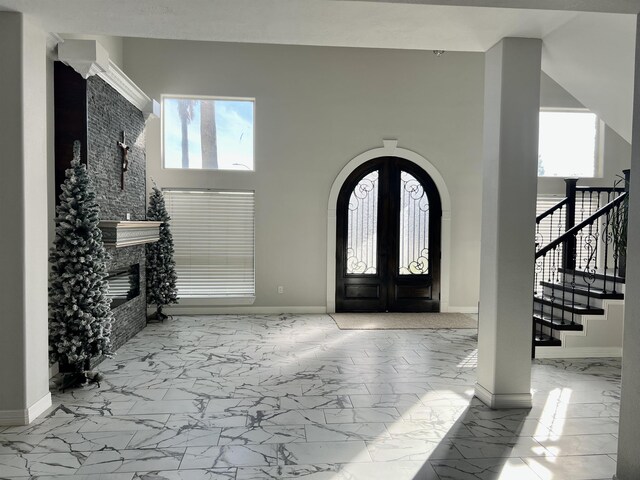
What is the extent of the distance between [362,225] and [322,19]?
4.92m

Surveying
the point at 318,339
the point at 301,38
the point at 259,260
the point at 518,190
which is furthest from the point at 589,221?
the point at 259,260

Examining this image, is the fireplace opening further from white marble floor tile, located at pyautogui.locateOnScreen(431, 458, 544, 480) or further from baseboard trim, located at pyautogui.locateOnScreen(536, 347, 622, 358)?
baseboard trim, located at pyautogui.locateOnScreen(536, 347, 622, 358)

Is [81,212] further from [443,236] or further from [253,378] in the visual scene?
[443,236]

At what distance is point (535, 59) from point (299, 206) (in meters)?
4.61

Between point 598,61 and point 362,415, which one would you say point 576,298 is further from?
point 362,415

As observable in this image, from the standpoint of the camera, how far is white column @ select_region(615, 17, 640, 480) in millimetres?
2604

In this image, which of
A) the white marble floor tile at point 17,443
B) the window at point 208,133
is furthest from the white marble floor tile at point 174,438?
the window at point 208,133

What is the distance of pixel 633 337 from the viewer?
8.61 ft

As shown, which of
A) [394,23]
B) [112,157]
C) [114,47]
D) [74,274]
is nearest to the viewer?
[394,23]

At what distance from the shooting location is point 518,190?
12.7ft

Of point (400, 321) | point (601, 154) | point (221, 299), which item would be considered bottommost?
point (400, 321)

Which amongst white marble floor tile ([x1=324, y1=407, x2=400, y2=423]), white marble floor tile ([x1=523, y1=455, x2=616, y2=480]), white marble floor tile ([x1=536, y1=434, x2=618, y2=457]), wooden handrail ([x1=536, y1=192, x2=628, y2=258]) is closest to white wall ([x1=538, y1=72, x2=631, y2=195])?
wooden handrail ([x1=536, y1=192, x2=628, y2=258])

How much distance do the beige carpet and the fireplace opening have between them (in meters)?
2.87

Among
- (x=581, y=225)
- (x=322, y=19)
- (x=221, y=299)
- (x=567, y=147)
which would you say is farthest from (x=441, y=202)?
(x=322, y=19)
